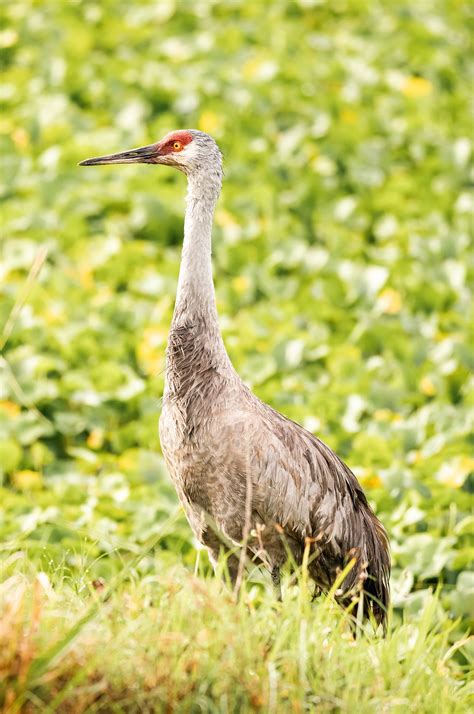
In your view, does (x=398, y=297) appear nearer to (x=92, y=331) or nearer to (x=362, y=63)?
(x=92, y=331)

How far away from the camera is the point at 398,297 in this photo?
356 inches

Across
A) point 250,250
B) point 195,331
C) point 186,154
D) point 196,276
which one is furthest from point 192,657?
point 250,250

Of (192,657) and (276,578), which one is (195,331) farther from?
(192,657)

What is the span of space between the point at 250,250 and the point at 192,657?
18.2ft

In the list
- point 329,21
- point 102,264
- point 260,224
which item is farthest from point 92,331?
point 329,21

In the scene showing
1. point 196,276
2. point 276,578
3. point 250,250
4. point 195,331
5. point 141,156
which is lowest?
point 250,250

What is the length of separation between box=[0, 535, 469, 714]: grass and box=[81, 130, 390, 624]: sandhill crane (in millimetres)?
440

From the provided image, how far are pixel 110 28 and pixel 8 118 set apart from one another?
1.73 meters

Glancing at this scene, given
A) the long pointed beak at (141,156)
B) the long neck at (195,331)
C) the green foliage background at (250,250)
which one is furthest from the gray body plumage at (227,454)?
the green foliage background at (250,250)

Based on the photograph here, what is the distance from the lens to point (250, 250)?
31.0ft

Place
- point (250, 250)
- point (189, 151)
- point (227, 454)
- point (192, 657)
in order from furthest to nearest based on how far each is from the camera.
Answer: point (250, 250)
point (189, 151)
point (227, 454)
point (192, 657)

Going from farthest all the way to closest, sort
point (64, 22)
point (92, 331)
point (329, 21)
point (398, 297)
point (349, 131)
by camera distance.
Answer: point (329, 21), point (64, 22), point (349, 131), point (398, 297), point (92, 331)

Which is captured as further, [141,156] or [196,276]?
[141,156]

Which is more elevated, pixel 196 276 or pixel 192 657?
pixel 196 276
